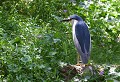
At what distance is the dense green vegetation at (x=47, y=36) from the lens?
5.00m

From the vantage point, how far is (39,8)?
736 cm

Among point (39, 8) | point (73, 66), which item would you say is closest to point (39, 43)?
point (73, 66)

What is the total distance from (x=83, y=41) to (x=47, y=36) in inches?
28.6

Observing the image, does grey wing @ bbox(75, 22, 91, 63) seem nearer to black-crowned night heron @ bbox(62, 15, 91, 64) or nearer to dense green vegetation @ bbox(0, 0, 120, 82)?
black-crowned night heron @ bbox(62, 15, 91, 64)

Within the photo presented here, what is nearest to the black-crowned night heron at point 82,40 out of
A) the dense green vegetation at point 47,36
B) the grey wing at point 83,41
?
the grey wing at point 83,41

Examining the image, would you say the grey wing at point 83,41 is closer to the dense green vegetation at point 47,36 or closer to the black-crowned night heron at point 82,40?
the black-crowned night heron at point 82,40

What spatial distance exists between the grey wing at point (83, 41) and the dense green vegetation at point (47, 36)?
0.39 meters

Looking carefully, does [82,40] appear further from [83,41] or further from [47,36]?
[47,36]

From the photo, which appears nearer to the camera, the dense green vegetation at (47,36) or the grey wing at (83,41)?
the dense green vegetation at (47,36)

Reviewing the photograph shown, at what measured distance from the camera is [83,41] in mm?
5367

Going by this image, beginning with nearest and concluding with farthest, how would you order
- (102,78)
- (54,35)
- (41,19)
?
(102,78), (54,35), (41,19)

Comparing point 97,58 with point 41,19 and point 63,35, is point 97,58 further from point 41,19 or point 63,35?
point 41,19

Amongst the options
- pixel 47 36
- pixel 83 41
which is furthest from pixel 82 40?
pixel 47 36

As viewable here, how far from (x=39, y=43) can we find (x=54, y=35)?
39cm
